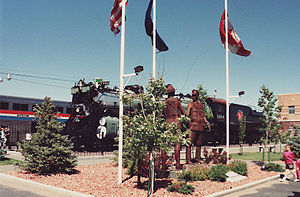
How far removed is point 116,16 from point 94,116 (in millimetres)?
12889

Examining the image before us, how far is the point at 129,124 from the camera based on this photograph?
326 inches

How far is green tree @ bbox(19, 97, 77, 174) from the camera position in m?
11.1

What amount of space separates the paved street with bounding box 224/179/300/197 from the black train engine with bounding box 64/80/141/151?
12902mm

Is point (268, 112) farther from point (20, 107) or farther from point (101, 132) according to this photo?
point (20, 107)

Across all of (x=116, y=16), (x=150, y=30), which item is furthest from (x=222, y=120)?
(x=116, y=16)

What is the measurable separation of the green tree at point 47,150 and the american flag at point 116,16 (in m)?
4.26

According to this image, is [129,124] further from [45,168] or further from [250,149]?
[250,149]

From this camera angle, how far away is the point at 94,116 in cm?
2227

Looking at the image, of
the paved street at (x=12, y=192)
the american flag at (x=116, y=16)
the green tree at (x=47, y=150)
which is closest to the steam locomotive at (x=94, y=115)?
the green tree at (x=47, y=150)

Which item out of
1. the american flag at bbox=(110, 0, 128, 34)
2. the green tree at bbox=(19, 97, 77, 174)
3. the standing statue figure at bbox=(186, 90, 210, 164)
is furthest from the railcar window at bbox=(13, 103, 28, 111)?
the standing statue figure at bbox=(186, 90, 210, 164)

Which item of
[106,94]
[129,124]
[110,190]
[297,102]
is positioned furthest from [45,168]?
[297,102]

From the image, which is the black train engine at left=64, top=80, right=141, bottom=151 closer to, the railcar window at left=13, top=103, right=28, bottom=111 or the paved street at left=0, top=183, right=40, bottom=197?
the railcar window at left=13, top=103, right=28, bottom=111

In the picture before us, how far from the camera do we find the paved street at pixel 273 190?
30.5ft

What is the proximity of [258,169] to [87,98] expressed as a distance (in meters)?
14.1
